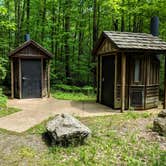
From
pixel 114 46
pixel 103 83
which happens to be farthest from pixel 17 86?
pixel 114 46

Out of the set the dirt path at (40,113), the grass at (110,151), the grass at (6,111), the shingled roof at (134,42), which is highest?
the shingled roof at (134,42)

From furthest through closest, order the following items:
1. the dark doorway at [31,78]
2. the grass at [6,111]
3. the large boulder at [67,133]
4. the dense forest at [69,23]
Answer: the dense forest at [69,23] → the dark doorway at [31,78] → the grass at [6,111] → the large boulder at [67,133]

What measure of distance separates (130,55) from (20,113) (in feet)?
14.5

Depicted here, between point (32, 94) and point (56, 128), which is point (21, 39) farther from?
point (56, 128)

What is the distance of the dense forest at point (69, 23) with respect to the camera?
49.9 feet

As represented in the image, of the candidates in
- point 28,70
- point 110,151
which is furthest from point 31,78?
point 110,151

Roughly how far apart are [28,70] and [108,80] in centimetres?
409

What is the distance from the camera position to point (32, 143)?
4.95 metres

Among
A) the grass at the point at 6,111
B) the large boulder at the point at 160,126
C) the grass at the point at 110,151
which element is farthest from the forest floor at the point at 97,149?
the grass at the point at 6,111

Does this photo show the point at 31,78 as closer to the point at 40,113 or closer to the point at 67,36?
the point at 40,113

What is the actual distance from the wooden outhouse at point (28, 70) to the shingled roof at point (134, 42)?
145 inches

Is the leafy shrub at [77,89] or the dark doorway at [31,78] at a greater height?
the dark doorway at [31,78]

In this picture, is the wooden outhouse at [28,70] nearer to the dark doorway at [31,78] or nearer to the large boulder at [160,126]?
the dark doorway at [31,78]

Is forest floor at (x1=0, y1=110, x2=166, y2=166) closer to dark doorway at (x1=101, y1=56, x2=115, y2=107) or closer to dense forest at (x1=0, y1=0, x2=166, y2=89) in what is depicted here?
dark doorway at (x1=101, y1=56, x2=115, y2=107)
